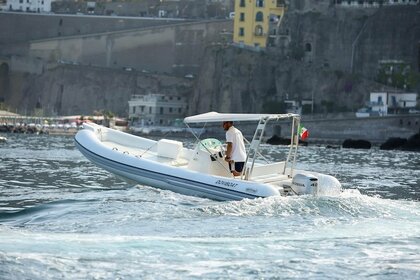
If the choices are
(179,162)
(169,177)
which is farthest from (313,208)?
(179,162)

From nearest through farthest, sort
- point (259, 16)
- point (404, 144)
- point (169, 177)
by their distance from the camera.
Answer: point (169, 177), point (404, 144), point (259, 16)

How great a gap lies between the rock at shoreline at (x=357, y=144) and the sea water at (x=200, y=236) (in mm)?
67041

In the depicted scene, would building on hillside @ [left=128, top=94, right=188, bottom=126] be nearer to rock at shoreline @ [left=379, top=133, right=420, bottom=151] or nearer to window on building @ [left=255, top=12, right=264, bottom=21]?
window on building @ [left=255, top=12, right=264, bottom=21]

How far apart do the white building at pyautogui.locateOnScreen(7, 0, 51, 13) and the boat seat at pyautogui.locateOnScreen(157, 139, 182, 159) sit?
128m

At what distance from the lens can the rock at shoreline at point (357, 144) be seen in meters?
99.0

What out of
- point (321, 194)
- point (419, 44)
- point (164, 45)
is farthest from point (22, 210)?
point (164, 45)

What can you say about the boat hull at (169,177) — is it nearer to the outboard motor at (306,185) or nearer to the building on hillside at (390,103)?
the outboard motor at (306,185)

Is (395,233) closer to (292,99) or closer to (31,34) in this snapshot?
(292,99)

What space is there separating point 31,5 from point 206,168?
430 ft

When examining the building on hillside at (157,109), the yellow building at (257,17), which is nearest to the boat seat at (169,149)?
the yellow building at (257,17)

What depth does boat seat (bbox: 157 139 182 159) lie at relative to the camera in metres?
31.7

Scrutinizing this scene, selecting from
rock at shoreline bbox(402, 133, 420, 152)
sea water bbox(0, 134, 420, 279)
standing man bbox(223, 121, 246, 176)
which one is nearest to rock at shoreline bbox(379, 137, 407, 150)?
rock at shoreline bbox(402, 133, 420, 152)

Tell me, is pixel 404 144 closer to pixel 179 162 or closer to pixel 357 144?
pixel 357 144

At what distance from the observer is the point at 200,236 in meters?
23.1
